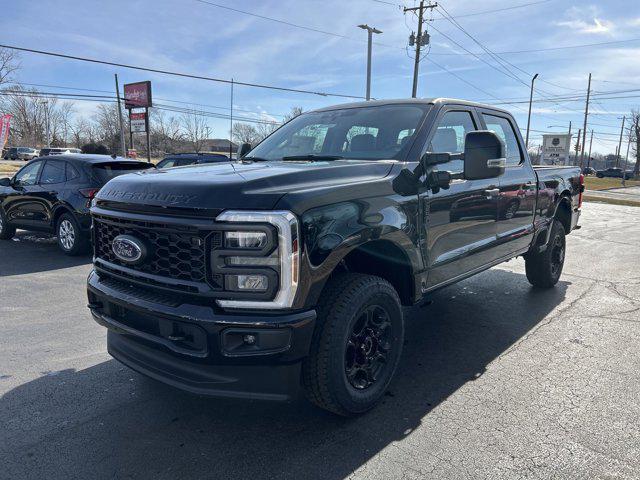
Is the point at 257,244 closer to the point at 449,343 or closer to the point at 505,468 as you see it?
the point at 505,468

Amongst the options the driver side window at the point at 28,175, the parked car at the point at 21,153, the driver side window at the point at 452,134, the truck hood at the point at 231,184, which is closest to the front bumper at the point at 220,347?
the truck hood at the point at 231,184

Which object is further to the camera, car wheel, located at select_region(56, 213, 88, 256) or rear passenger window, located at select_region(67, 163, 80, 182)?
rear passenger window, located at select_region(67, 163, 80, 182)

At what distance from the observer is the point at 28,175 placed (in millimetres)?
8664

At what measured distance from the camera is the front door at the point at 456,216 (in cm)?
346

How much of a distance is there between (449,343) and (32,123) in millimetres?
89918

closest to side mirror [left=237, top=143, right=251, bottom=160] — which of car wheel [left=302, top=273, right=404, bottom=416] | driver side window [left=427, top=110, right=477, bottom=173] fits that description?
driver side window [left=427, top=110, right=477, bottom=173]

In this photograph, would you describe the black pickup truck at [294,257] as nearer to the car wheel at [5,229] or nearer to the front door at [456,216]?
the front door at [456,216]

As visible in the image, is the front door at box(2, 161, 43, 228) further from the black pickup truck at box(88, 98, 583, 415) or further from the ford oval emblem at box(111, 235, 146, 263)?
the ford oval emblem at box(111, 235, 146, 263)

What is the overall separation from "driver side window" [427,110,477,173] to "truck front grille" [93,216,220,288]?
6.29 feet

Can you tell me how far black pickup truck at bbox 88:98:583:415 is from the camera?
2.40 metres

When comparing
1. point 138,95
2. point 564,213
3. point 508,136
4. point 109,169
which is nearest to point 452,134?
point 508,136

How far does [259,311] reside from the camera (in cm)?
241

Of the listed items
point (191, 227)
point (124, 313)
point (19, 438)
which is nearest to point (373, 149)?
point (191, 227)

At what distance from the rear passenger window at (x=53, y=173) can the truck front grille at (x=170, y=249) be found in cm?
601
